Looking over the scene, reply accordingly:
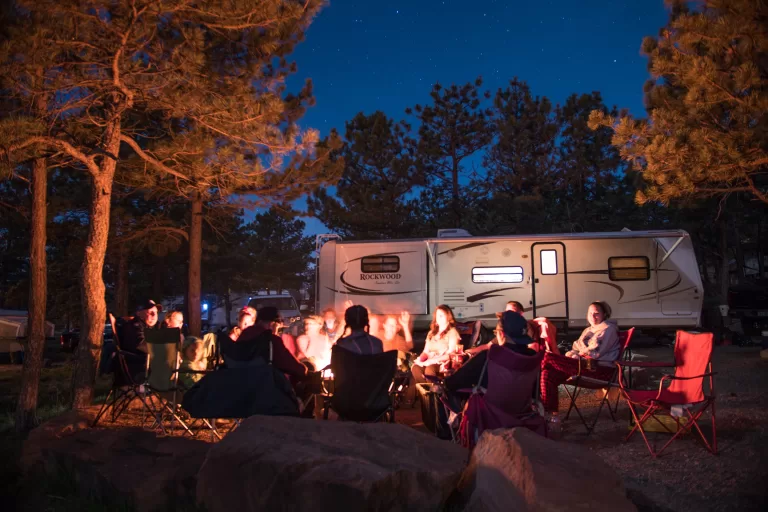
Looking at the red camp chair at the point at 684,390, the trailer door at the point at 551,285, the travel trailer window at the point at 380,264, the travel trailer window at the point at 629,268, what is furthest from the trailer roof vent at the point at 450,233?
the red camp chair at the point at 684,390

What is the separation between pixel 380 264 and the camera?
1160 cm

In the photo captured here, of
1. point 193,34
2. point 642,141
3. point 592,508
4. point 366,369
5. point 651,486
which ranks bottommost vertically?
point 651,486

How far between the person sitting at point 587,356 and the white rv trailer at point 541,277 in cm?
517

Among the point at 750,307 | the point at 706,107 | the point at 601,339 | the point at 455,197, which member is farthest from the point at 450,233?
the point at 455,197

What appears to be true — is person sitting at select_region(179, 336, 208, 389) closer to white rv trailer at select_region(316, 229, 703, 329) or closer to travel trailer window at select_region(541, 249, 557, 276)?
white rv trailer at select_region(316, 229, 703, 329)

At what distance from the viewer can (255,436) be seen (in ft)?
10.1

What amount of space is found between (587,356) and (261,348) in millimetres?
3080

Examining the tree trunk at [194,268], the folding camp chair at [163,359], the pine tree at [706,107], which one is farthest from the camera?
the tree trunk at [194,268]

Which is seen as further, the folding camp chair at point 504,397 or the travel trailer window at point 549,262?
the travel trailer window at point 549,262

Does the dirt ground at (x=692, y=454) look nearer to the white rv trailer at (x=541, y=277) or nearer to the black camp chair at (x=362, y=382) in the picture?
the black camp chair at (x=362, y=382)

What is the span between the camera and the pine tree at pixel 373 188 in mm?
19172

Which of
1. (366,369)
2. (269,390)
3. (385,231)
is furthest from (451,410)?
(385,231)

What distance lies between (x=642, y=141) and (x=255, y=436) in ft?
20.7

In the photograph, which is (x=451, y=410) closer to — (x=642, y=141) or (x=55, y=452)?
(x=55, y=452)
